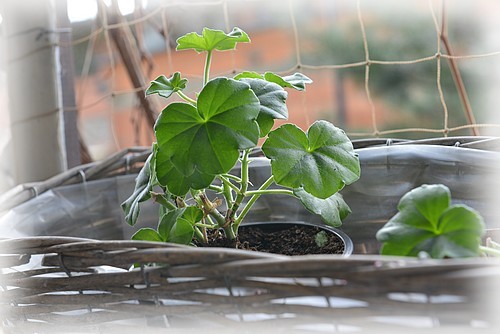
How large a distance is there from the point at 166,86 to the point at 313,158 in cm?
17

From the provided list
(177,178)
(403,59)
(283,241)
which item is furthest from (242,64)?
(177,178)

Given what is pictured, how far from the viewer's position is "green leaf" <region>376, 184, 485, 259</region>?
0.40 meters

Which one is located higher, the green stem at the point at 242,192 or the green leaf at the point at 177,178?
the green leaf at the point at 177,178

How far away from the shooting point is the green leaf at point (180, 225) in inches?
21.0

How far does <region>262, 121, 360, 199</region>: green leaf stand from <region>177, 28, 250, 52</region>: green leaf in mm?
112

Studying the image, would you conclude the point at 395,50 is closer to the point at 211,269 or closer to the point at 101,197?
the point at 101,197

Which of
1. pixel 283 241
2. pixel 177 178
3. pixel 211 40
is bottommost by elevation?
pixel 283 241

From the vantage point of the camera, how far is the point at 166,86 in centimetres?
60

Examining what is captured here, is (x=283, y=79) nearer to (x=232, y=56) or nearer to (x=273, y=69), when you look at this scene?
(x=232, y=56)

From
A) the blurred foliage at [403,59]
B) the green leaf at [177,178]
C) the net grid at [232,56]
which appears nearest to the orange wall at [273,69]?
the blurred foliage at [403,59]

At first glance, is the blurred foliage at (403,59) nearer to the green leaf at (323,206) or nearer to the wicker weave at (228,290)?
the green leaf at (323,206)

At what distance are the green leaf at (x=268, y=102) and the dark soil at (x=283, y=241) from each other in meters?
0.13

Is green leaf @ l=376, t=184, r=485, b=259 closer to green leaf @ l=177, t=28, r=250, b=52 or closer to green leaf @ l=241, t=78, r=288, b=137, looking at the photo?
green leaf @ l=241, t=78, r=288, b=137

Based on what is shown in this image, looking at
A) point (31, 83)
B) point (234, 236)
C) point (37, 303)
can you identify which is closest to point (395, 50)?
point (31, 83)
